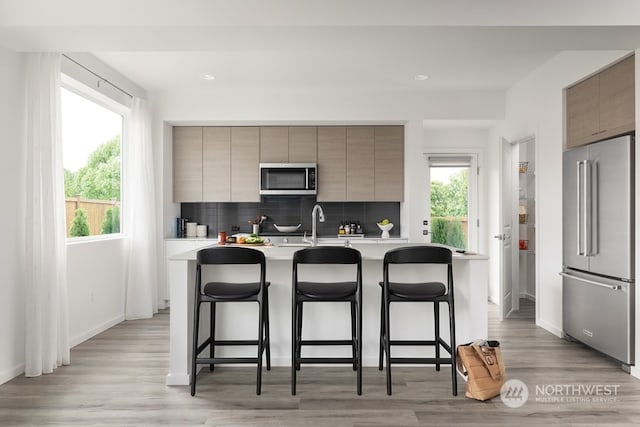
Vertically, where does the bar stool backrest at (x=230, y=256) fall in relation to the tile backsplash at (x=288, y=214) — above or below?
below

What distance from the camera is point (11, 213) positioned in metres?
3.36

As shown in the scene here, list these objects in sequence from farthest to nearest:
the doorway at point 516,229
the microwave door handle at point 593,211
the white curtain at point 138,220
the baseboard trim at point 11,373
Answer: the white curtain at point 138,220, the doorway at point 516,229, the microwave door handle at point 593,211, the baseboard trim at point 11,373

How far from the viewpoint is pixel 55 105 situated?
3604 mm

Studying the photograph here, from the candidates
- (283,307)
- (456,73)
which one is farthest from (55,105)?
(456,73)

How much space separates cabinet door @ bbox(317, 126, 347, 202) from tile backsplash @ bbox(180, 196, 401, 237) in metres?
0.40

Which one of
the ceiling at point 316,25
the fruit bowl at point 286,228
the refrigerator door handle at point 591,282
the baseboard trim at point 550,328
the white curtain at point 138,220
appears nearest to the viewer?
the ceiling at point 316,25

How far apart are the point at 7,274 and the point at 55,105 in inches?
52.8

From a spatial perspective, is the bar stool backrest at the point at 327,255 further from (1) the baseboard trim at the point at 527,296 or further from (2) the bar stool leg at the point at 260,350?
(1) the baseboard trim at the point at 527,296

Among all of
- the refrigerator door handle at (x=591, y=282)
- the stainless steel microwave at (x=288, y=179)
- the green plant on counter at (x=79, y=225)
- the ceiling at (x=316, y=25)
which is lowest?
the refrigerator door handle at (x=591, y=282)

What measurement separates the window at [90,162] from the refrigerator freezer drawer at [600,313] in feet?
15.1

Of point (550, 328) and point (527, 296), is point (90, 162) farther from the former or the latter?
point (527, 296)

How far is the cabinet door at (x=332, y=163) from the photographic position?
607 centimetres

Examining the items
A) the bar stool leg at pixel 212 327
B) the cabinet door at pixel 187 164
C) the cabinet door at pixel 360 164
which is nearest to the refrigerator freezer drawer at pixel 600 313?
the cabinet door at pixel 360 164

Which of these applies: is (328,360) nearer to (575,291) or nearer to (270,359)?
(270,359)
